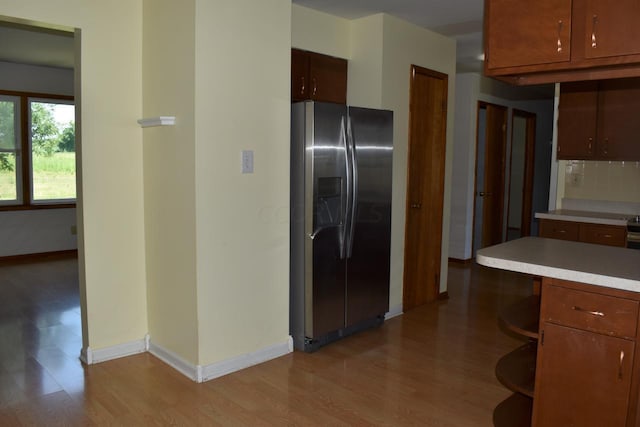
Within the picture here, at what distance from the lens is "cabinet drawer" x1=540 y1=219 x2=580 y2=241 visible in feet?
13.7

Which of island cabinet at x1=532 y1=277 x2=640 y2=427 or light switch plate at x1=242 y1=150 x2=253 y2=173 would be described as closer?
island cabinet at x1=532 y1=277 x2=640 y2=427

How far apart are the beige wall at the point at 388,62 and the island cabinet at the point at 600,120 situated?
1.25m

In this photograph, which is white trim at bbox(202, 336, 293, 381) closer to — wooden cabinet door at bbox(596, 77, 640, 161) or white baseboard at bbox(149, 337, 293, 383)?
white baseboard at bbox(149, 337, 293, 383)

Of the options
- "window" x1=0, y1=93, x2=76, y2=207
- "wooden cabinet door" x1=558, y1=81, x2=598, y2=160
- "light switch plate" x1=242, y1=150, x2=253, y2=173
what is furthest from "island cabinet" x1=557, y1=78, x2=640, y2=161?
"window" x1=0, y1=93, x2=76, y2=207

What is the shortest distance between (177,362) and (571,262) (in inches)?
90.0


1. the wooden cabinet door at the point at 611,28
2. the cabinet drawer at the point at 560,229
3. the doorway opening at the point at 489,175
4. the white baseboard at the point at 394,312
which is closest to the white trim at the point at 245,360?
the white baseboard at the point at 394,312

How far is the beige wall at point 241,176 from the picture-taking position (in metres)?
2.94

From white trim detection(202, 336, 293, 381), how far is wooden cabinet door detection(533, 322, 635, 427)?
1.71 meters

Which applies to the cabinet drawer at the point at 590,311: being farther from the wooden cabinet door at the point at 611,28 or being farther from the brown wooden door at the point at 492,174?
the brown wooden door at the point at 492,174

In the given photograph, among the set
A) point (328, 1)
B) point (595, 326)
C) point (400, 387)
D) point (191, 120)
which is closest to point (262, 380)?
point (400, 387)

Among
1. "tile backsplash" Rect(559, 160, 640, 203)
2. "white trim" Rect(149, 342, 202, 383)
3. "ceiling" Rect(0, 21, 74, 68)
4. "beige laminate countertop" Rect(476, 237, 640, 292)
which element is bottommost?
"white trim" Rect(149, 342, 202, 383)

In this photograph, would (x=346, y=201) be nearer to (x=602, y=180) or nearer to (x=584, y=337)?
(x=584, y=337)

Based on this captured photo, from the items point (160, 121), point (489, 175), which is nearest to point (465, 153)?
point (489, 175)

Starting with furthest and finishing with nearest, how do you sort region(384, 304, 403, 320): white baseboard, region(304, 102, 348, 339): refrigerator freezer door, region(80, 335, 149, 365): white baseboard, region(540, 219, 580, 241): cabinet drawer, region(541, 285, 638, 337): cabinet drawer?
1. region(384, 304, 403, 320): white baseboard
2. region(540, 219, 580, 241): cabinet drawer
3. region(304, 102, 348, 339): refrigerator freezer door
4. region(80, 335, 149, 365): white baseboard
5. region(541, 285, 638, 337): cabinet drawer
